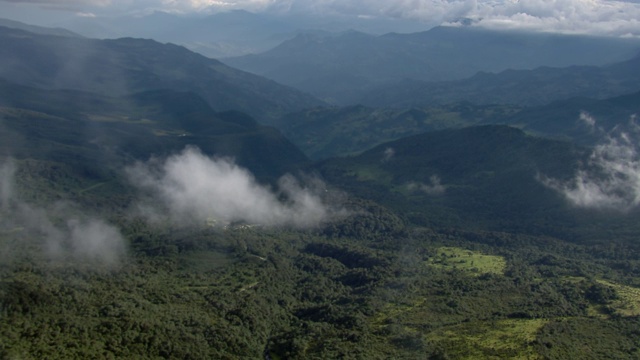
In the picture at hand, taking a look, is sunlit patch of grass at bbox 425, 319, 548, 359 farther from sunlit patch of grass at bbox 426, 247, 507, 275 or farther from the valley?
sunlit patch of grass at bbox 426, 247, 507, 275

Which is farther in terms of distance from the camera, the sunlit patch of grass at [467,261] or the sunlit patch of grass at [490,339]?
the sunlit patch of grass at [467,261]

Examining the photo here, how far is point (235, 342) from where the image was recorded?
8400 cm

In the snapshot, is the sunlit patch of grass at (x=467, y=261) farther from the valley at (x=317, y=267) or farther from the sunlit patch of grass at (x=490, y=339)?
the sunlit patch of grass at (x=490, y=339)

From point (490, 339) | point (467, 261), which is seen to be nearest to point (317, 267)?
point (467, 261)

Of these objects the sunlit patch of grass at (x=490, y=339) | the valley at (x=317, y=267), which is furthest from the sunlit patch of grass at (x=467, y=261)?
the sunlit patch of grass at (x=490, y=339)

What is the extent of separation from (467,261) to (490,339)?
149 feet

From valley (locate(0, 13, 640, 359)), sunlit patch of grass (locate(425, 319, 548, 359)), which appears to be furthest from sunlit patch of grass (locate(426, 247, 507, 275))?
sunlit patch of grass (locate(425, 319, 548, 359))

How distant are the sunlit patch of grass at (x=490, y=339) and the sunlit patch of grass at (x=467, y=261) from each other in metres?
29.9

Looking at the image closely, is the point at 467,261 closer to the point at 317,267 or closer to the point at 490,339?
the point at 317,267

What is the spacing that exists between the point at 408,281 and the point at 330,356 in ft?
105

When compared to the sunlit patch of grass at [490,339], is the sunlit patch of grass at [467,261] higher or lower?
lower

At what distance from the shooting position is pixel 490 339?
8512 centimetres

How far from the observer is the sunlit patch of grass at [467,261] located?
123 meters

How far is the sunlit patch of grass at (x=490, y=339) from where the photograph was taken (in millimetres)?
80938
